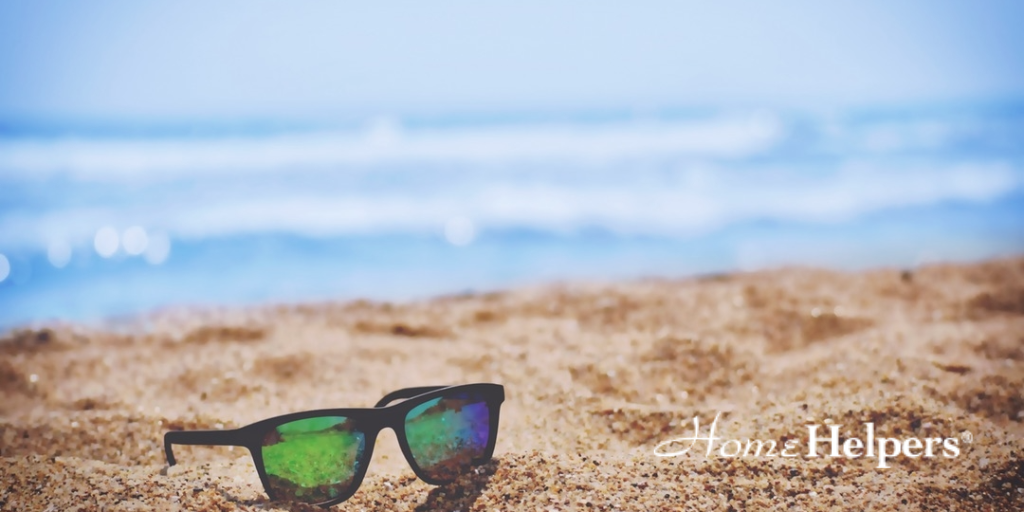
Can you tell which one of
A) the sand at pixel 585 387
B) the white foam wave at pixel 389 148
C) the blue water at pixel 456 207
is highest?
the white foam wave at pixel 389 148

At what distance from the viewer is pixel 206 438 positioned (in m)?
1.63

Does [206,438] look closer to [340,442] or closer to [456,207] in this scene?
[340,442]

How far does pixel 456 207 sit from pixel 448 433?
602 centimetres

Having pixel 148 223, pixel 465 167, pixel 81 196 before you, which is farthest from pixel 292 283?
pixel 465 167

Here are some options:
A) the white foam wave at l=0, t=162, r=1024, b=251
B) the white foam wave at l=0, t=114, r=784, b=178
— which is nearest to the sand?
the white foam wave at l=0, t=162, r=1024, b=251

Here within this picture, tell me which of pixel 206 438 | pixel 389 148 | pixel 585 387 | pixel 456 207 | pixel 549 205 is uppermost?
pixel 389 148

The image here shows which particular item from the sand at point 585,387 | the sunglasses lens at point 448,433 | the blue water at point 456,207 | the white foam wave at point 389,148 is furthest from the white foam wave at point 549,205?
the sunglasses lens at point 448,433

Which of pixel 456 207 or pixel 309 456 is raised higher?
pixel 456 207

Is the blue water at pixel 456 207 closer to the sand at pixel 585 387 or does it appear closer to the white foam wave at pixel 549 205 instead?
the white foam wave at pixel 549 205

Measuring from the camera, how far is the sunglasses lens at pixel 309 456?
162 centimetres

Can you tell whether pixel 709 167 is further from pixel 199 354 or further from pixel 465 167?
pixel 199 354

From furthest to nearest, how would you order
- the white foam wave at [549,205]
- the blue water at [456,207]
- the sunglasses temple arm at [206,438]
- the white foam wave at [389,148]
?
the white foam wave at [389,148] < the white foam wave at [549,205] < the blue water at [456,207] < the sunglasses temple arm at [206,438]

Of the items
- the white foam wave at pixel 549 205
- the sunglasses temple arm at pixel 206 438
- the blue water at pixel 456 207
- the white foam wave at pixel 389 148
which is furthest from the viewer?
the white foam wave at pixel 389 148

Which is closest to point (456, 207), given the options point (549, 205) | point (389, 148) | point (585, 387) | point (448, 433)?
point (549, 205)
